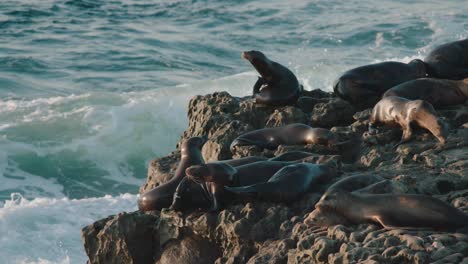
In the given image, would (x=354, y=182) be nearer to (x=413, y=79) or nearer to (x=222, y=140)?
(x=222, y=140)

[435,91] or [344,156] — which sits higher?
[435,91]

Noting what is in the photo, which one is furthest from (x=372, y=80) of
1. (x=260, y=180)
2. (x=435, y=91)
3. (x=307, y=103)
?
(x=260, y=180)

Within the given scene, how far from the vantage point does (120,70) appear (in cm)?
2022

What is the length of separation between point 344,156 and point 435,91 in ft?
3.95

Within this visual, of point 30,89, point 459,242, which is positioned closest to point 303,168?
point 459,242

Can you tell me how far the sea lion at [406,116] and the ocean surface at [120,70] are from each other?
4225mm

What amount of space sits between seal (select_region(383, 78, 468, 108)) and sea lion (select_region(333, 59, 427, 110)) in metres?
0.47

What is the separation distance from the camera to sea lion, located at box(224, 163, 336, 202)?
21.4ft

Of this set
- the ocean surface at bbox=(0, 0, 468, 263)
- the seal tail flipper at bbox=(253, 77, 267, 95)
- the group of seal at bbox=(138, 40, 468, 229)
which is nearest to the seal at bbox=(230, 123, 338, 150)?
the group of seal at bbox=(138, 40, 468, 229)

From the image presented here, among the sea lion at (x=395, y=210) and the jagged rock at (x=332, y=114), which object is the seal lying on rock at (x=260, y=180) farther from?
the jagged rock at (x=332, y=114)

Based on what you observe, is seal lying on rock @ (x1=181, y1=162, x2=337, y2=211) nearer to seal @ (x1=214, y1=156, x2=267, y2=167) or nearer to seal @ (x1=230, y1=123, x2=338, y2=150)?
seal @ (x1=214, y1=156, x2=267, y2=167)

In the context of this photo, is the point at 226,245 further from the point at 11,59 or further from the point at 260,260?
the point at 11,59

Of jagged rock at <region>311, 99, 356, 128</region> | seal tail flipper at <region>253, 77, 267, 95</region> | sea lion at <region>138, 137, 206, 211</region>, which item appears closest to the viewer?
sea lion at <region>138, 137, 206, 211</region>

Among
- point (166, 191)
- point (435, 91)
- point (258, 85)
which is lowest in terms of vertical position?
point (166, 191)
